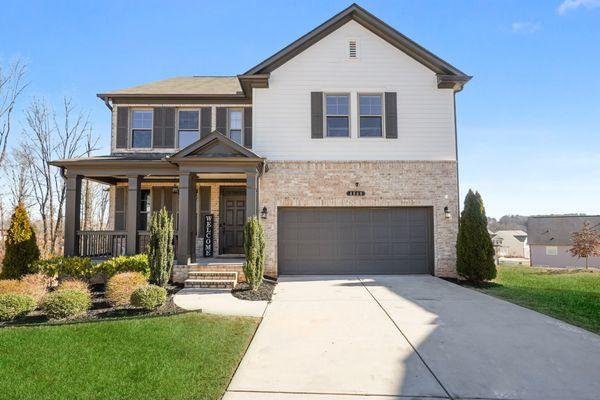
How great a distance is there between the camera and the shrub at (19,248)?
901cm

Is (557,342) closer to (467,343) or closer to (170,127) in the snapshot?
(467,343)

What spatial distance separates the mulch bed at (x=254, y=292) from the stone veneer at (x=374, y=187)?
2395 millimetres

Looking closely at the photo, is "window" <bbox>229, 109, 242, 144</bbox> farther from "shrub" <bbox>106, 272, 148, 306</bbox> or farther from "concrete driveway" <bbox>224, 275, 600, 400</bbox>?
"concrete driveway" <bbox>224, 275, 600, 400</bbox>

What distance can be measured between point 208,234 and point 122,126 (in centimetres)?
506

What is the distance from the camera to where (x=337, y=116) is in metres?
11.5

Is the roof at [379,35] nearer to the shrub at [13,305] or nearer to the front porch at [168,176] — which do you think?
the front porch at [168,176]

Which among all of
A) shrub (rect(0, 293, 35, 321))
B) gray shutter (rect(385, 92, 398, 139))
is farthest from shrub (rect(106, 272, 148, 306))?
gray shutter (rect(385, 92, 398, 139))

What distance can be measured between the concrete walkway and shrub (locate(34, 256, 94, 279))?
261cm

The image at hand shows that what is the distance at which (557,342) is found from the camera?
5105 mm

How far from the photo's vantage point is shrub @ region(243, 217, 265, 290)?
8.77 m

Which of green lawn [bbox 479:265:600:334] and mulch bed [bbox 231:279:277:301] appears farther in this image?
mulch bed [bbox 231:279:277:301]

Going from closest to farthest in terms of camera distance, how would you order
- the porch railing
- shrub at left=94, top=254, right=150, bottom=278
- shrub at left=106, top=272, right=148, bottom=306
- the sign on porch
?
shrub at left=106, top=272, right=148, bottom=306, shrub at left=94, top=254, right=150, bottom=278, the porch railing, the sign on porch

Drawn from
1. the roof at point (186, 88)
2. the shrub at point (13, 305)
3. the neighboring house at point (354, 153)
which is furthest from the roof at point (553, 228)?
the shrub at point (13, 305)

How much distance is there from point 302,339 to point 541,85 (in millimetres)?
13077
